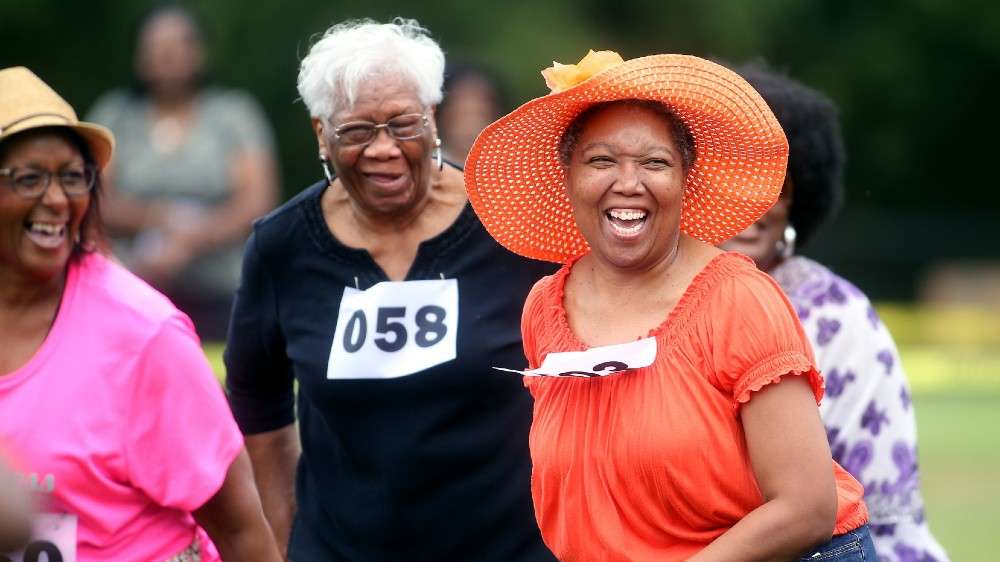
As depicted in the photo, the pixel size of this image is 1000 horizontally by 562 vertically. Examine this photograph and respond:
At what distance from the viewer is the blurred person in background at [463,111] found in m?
9.60

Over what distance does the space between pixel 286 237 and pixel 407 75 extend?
658 millimetres

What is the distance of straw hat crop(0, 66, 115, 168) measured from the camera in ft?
15.6

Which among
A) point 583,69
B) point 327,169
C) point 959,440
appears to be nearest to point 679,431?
point 583,69

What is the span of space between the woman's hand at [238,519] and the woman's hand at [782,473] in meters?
1.51

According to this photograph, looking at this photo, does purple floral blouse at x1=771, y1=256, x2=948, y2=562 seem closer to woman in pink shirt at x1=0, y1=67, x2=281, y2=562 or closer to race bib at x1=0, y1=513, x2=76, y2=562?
woman in pink shirt at x1=0, y1=67, x2=281, y2=562

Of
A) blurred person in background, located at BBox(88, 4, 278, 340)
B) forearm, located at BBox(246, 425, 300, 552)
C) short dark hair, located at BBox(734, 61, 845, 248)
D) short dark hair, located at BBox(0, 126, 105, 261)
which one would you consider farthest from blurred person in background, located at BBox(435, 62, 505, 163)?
short dark hair, located at BBox(0, 126, 105, 261)

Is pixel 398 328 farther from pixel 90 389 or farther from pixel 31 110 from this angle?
pixel 31 110

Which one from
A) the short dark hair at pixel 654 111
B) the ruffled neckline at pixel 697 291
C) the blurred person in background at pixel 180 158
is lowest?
the ruffled neckline at pixel 697 291

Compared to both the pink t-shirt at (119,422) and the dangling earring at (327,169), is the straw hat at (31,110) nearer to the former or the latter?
the pink t-shirt at (119,422)

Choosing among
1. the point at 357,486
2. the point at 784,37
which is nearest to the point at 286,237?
the point at 357,486

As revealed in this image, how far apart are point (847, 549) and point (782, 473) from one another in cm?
43

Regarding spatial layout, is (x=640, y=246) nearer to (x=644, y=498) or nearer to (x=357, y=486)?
(x=644, y=498)

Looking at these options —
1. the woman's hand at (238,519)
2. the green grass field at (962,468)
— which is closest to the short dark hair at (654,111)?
the woman's hand at (238,519)

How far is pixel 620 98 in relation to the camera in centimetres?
416
